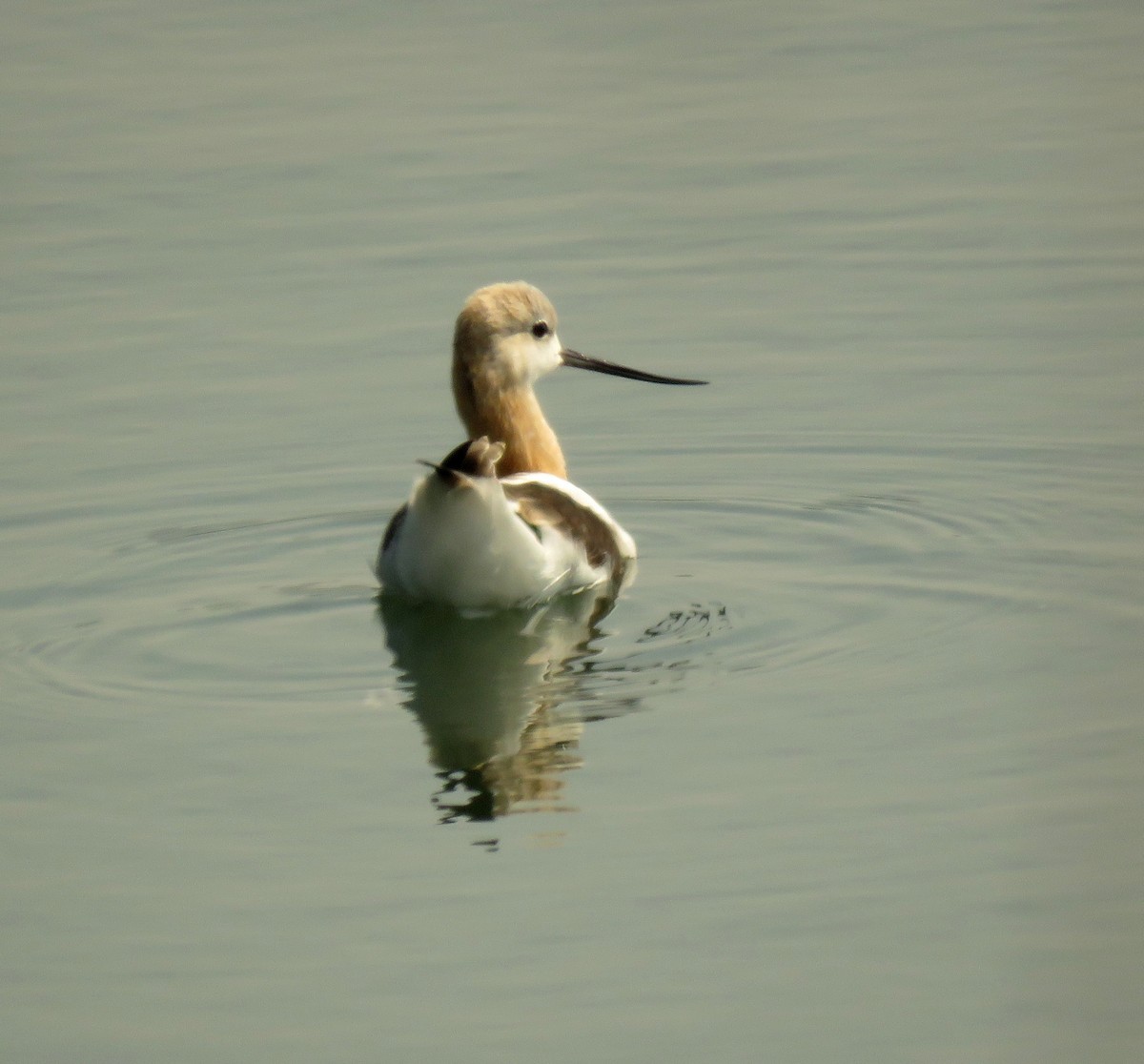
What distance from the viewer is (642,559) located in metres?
8.54

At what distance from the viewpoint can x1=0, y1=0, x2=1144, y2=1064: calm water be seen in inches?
196

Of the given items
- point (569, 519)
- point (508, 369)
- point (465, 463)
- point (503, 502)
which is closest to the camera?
point (465, 463)

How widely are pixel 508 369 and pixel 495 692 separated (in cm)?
216

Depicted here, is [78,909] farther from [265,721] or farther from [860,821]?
[860,821]

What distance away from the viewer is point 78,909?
217 inches

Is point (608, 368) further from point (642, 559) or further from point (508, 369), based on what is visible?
point (642, 559)

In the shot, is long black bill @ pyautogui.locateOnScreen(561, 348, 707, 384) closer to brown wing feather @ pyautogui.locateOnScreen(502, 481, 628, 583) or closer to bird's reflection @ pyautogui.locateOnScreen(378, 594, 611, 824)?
brown wing feather @ pyautogui.locateOnScreen(502, 481, 628, 583)

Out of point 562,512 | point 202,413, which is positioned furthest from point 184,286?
point 562,512

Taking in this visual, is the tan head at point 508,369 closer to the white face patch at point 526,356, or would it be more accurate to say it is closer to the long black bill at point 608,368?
the white face patch at point 526,356

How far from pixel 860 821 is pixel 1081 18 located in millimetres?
12619

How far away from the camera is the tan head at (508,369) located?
8742 millimetres

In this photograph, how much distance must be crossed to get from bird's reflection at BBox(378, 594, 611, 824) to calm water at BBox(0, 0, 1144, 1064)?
0.9 inches

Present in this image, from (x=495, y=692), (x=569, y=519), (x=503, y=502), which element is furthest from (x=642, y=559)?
(x=495, y=692)

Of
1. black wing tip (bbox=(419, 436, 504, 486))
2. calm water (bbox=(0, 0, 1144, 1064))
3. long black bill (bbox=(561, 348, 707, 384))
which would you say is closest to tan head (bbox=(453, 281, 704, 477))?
long black bill (bbox=(561, 348, 707, 384))
